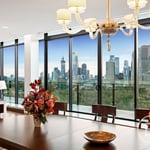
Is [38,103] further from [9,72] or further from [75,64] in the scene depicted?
[9,72]

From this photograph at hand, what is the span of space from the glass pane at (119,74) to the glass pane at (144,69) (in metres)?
0.20

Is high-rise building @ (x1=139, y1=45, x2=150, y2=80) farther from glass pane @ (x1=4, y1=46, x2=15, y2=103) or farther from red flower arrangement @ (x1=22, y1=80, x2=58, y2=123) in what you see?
glass pane @ (x1=4, y1=46, x2=15, y2=103)

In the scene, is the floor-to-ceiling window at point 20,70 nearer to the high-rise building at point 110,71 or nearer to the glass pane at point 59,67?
the glass pane at point 59,67

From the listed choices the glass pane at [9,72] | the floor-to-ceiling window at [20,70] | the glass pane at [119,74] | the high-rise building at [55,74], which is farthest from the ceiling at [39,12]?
the glass pane at [9,72]

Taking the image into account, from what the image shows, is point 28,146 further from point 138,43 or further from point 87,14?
point 138,43

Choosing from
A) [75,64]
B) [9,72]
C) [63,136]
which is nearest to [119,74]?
[75,64]

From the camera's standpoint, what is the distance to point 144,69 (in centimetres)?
491

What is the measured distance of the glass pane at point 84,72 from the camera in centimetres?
586

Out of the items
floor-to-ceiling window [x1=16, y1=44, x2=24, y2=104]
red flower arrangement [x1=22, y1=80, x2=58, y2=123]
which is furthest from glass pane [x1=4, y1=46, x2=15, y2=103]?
red flower arrangement [x1=22, y1=80, x2=58, y2=123]

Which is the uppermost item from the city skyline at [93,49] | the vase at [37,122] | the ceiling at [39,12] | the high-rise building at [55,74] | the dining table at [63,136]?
the ceiling at [39,12]

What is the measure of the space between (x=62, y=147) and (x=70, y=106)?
14.9 ft

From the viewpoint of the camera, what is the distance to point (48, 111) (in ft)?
7.93

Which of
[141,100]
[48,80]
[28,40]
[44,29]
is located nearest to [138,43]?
[141,100]

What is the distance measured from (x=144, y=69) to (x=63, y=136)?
3.33 m
